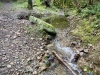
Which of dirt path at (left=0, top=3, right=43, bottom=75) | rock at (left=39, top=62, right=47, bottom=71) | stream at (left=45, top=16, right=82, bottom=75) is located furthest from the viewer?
stream at (left=45, top=16, right=82, bottom=75)

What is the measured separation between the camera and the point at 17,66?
516cm

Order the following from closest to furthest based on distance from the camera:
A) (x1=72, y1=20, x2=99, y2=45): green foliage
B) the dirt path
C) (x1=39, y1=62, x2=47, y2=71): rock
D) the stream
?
1. the dirt path
2. (x1=39, y1=62, x2=47, y2=71): rock
3. the stream
4. (x1=72, y1=20, x2=99, y2=45): green foliage

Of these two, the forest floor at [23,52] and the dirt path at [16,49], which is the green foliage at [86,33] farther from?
the dirt path at [16,49]

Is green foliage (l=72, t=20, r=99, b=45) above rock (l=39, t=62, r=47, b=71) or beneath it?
above

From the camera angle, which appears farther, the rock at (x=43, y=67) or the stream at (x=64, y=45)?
the stream at (x=64, y=45)

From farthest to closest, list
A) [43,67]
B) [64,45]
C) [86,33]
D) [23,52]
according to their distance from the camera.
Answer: [86,33], [64,45], [23,52], [43,67]

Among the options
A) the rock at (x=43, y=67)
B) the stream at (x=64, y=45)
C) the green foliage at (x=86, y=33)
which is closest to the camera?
the rock at (x=43, y=67)

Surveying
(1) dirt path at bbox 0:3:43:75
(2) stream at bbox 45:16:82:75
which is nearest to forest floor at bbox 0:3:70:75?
(1) dirt path at bbox 0:3:43:75

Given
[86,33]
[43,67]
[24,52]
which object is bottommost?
[43,67]

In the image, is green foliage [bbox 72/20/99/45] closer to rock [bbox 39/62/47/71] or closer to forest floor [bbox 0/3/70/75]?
forest floor [bbox 0/3/70/75]

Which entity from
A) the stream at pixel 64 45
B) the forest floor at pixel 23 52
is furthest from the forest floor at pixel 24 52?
the stream at pixel 64 45

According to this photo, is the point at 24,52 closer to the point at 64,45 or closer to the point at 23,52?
the point at 23,52

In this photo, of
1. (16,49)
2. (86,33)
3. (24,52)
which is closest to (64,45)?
(86,33)

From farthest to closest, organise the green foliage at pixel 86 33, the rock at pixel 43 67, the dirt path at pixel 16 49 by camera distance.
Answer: the green foliage at pixel 86 33, the rock at pixel 43 67, the dirt path at pixel 16 49
